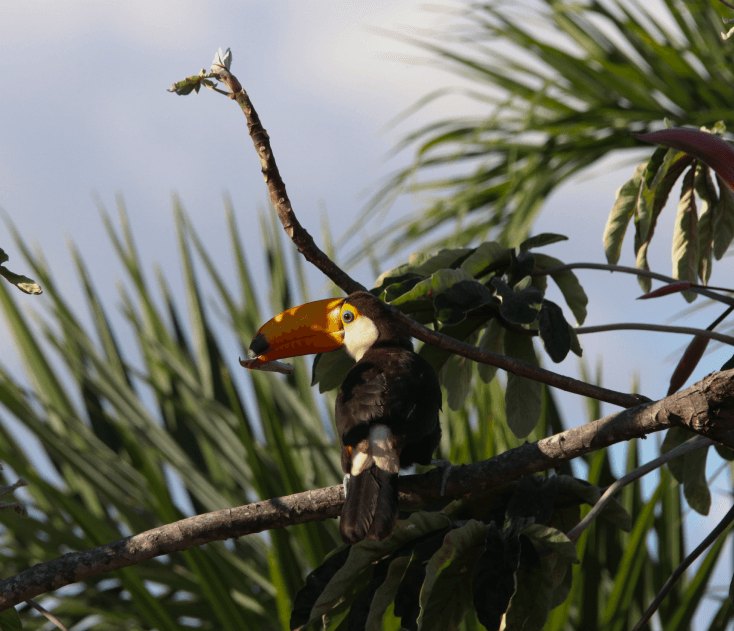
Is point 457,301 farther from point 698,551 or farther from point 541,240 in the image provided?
point 698,551

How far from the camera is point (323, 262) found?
671mm

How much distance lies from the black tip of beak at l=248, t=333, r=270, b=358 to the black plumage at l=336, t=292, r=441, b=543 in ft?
0.47

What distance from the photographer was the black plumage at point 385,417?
29.6 inches

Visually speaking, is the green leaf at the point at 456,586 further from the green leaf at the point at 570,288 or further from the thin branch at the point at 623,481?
the green leaf at the point at 570,288

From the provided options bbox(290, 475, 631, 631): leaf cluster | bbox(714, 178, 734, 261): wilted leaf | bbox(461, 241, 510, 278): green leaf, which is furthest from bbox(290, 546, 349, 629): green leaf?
bbox(714, 178, 734, 261): wilted leaf

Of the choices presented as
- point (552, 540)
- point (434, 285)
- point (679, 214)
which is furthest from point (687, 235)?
point (552, 540)

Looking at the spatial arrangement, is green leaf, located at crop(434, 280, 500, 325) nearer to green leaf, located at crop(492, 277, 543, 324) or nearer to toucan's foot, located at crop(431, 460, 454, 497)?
green leaf, located at crop(492, 277, 543, 324)

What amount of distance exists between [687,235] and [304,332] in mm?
568

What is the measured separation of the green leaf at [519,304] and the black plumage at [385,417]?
144mm

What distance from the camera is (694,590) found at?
1.46 metres

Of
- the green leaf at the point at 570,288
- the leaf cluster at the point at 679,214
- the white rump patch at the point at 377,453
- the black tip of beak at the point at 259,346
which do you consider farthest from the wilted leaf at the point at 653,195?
the black tip of beak at the point at 259,346

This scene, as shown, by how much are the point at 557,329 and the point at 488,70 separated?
84.0 inches

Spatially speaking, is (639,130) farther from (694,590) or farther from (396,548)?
(396,548)

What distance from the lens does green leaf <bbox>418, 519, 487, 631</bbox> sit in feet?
2.16
